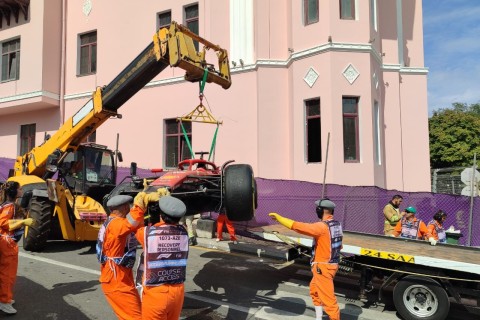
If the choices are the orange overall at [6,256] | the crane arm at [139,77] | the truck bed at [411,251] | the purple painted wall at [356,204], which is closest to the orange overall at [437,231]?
the truck bed at [411,251]

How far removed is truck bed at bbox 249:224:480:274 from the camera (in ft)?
17.1

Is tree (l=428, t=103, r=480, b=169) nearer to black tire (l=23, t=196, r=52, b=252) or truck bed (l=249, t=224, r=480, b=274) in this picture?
truck bed (l=249, t=224, r=480, b=274)

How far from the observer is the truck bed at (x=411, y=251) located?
5.20 meters

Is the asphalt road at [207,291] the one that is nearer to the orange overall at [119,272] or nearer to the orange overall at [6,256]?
the orange overall at [6,256]

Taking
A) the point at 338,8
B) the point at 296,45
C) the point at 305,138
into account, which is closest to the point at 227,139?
the point at 305,138

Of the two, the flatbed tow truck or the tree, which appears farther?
the tree

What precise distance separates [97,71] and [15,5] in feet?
17.2

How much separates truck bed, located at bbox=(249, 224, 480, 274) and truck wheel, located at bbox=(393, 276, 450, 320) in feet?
0.93

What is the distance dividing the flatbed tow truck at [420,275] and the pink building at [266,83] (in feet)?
17.4

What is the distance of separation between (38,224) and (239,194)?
483cm

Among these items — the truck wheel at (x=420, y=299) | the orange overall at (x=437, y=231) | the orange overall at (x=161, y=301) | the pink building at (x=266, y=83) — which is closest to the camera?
the orange overall at (x=161, y=301)

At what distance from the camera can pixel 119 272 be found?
153 inches

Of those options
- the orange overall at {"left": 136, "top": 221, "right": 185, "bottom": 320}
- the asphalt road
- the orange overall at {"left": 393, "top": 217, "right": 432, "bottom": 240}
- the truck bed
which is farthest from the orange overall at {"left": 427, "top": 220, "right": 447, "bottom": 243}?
the orange overall at {"left": 136, "top": 221, "right": 185, "bottom": 320}

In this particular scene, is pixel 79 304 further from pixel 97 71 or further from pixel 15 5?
pixel 15 5
